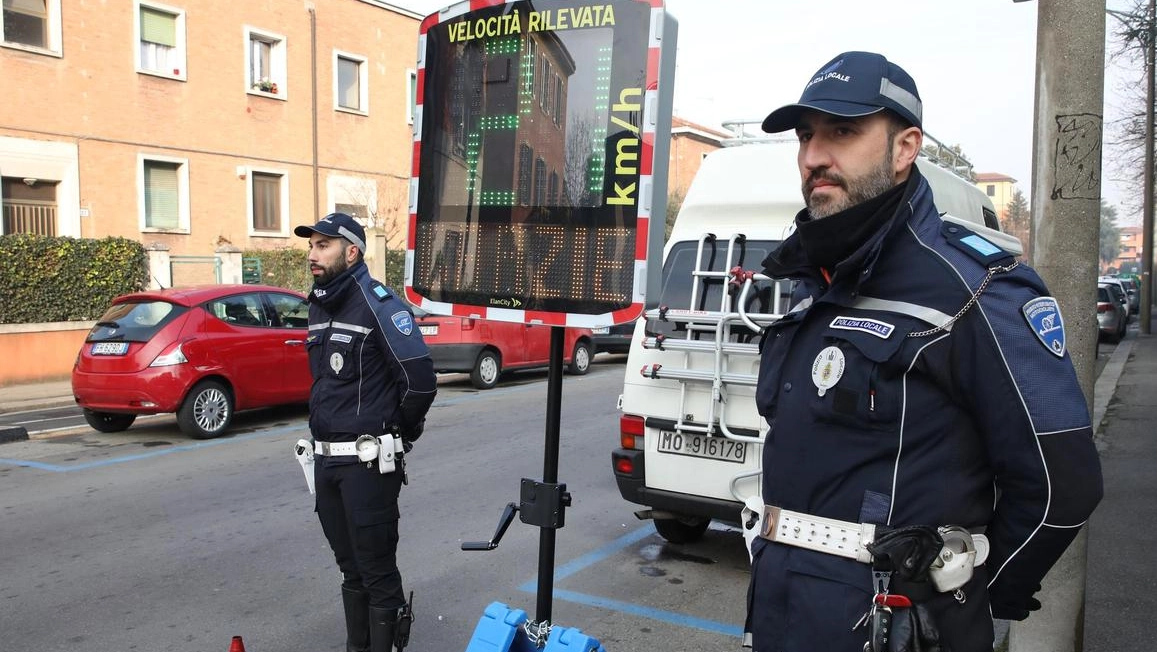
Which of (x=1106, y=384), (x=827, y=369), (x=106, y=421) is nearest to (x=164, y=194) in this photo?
(x=106, y=421)

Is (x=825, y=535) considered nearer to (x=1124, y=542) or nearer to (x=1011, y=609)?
(x=1011, y=609)

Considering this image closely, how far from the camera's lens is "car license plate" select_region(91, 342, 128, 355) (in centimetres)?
983

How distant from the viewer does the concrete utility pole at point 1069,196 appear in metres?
3.55

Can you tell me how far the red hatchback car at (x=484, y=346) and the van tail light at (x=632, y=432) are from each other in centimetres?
710

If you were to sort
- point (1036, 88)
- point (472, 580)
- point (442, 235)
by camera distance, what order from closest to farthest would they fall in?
point (442, 235) < point (1036, 88) < point (472, 580)

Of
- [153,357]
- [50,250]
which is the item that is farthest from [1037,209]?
[50,250]

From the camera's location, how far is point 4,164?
1848cm

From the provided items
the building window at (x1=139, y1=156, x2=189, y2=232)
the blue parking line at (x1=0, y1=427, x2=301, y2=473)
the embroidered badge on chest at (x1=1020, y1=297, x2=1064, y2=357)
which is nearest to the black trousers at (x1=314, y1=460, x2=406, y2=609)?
the embroidered badge on chest at (x1=1020, y1=297, x2=1064, y2=357)

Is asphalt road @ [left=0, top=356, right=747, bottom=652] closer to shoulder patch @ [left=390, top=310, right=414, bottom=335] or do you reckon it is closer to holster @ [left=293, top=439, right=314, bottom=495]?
A: holster @ [left=293, top=439, right=314, bottom=495]

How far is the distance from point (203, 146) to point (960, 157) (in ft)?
63.1

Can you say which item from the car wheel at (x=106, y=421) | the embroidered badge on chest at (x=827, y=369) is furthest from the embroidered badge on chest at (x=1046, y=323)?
the car wheel at (x=106, y=421)

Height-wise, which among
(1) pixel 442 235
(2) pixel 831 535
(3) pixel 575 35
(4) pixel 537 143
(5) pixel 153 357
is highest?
(3) pixel 575 35

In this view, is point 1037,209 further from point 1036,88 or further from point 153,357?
point 153,357

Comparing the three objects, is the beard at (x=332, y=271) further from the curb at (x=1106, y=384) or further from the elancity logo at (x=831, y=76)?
the curb at (x=1106, y=384)
